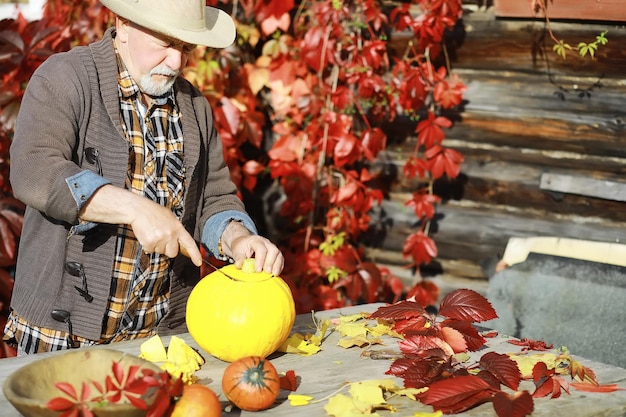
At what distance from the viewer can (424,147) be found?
445 cm

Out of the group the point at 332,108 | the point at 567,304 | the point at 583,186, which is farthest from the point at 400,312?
the point at 332,108

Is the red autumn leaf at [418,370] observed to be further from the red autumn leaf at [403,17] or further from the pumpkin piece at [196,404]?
the red autumn leaf at [403,17]

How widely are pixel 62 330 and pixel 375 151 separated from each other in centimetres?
231

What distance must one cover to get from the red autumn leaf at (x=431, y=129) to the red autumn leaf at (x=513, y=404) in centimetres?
237

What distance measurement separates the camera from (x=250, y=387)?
179 cm

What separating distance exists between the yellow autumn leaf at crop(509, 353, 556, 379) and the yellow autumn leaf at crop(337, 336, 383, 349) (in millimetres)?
386

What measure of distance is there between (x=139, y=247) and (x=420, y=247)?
6.96ft

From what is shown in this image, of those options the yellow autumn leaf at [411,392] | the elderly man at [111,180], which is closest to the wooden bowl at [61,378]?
the elderly man at [111,180]

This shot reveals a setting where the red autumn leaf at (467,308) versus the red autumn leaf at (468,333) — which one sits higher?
the red autumn leaf at (467,308)

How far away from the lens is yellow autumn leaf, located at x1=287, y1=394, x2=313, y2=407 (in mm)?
1882

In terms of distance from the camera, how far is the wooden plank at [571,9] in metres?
3.63

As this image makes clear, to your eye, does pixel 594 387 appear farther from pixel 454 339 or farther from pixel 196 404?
pixel 196 404

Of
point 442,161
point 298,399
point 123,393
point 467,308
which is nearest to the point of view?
point 123,393

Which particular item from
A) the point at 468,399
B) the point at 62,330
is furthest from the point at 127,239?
the point at 468,399
